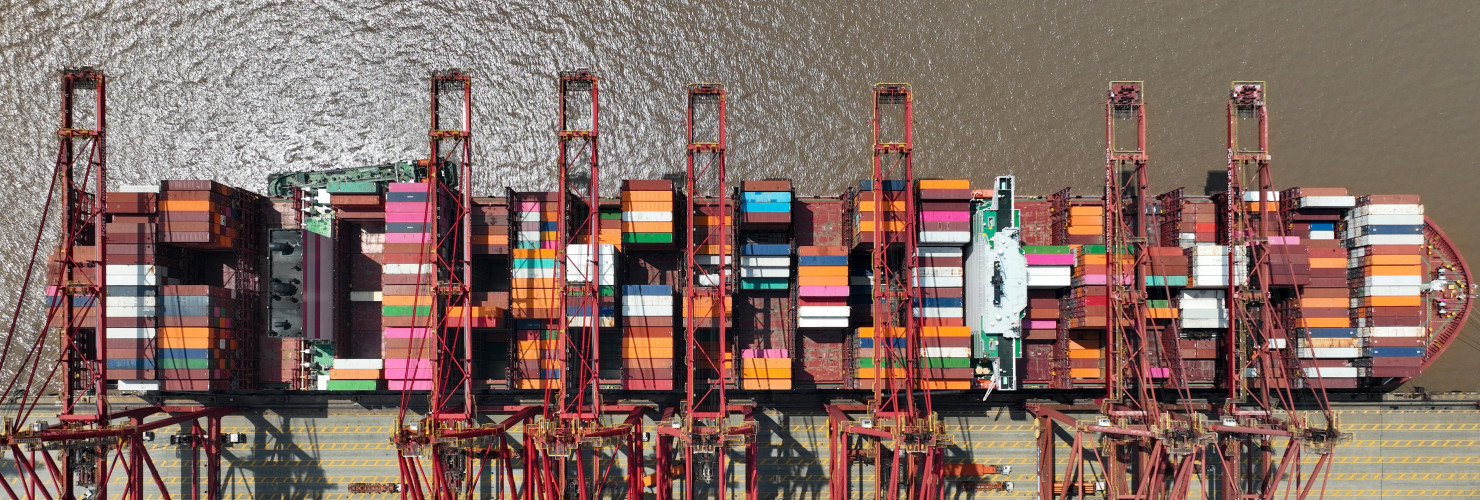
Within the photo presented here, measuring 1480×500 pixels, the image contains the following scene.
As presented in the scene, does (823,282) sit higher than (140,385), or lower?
higher

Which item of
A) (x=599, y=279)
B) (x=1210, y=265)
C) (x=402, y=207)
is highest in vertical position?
(x=402, y=207)

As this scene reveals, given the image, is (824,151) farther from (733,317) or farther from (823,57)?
(733,317)

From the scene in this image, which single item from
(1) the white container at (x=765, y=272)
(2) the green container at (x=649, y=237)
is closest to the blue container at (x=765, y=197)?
(1) the white container at (x=765, y=272)

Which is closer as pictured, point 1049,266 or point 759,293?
point 1049,266

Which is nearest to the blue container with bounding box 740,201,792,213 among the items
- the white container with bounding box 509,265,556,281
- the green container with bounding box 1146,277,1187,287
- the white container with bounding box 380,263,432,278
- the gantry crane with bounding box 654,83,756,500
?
the gantry crane with bounding box 654,83,756,500

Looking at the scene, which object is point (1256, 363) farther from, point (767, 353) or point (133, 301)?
point (133, 301)

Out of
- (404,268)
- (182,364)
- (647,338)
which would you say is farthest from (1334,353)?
(182,364)

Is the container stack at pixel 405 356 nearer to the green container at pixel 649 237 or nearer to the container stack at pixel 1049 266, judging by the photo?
the green container at pixel 649 237
